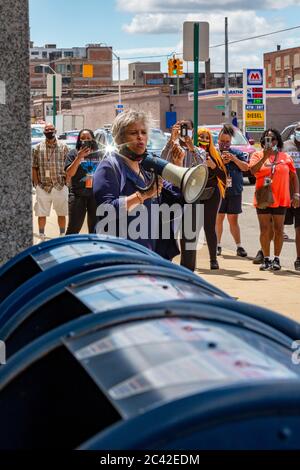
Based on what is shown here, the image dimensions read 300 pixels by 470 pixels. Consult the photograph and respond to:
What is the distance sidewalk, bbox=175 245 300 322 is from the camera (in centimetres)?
952

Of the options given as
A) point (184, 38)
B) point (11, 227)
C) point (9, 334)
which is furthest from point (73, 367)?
point (184, 38)

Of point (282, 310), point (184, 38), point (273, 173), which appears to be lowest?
point (282, 310)

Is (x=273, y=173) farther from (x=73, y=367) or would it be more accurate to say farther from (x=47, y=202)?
(x=73, y=367)

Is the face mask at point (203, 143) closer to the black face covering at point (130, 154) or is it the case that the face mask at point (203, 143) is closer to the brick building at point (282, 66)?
the black face covering at point (130, 154)

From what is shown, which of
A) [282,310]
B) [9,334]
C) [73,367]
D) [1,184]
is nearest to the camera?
[73,367]

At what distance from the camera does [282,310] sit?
907cm

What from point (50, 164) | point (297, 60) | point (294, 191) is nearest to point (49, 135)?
point (50, 164)

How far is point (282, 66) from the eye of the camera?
118438mm

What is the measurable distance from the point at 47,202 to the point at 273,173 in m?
3.77

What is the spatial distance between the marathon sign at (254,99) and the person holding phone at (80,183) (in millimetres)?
20584

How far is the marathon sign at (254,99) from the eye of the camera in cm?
3344

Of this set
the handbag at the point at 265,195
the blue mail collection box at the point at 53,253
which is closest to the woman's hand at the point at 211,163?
the handbag at the point at 265,195

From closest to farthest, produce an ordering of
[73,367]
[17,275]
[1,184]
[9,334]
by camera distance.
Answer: [73,367], [9,334], [17,275], [1,184]
